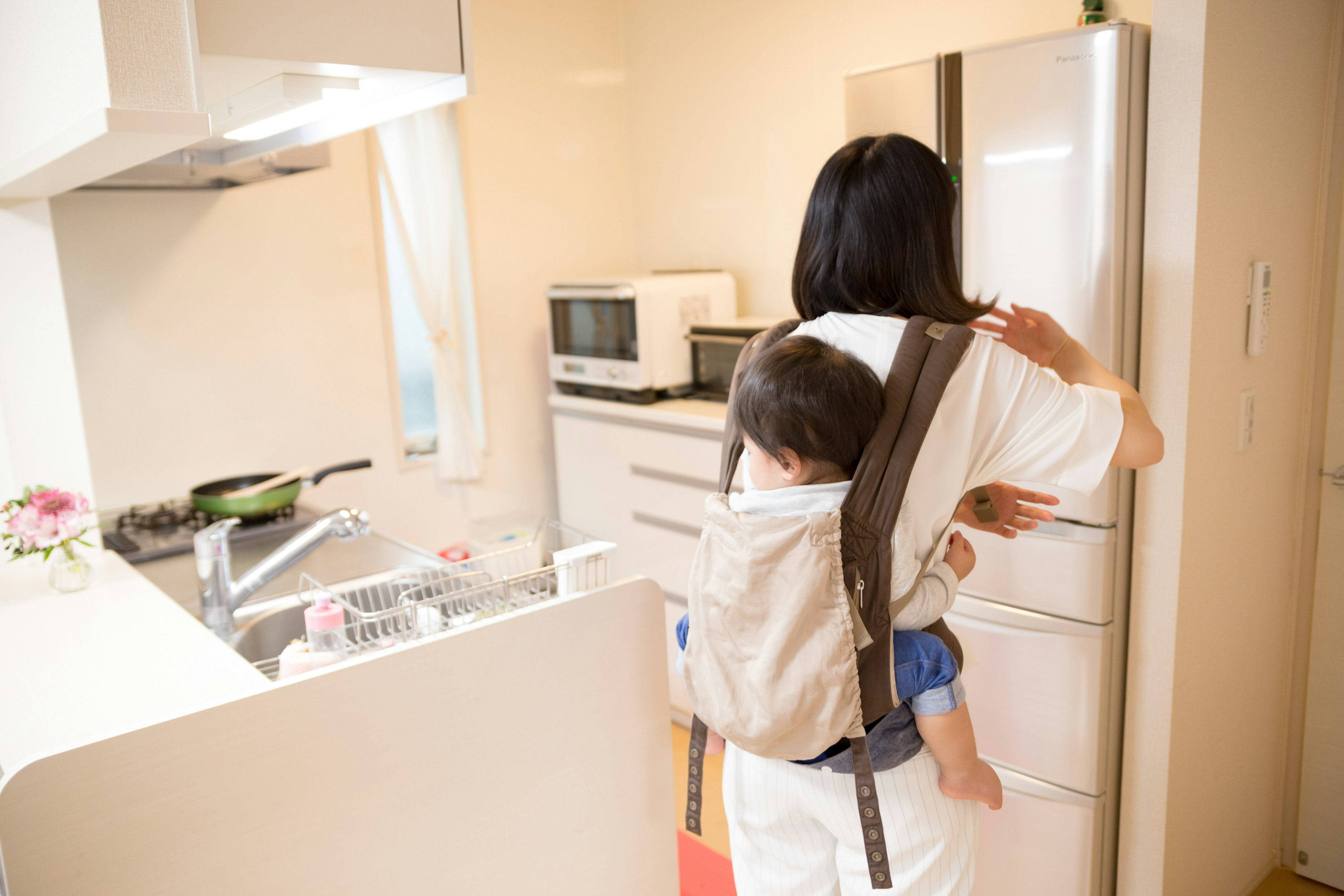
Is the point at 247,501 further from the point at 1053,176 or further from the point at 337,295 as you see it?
the point at 1053,176

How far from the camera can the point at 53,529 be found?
1.79m

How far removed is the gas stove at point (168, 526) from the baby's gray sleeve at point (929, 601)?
175 cm

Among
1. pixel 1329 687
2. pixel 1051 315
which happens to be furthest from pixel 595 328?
pixel 1329 687

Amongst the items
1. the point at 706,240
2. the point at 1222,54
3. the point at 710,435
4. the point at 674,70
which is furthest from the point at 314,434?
the point at 1222,54

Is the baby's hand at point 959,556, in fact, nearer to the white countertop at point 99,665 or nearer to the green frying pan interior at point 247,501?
the white countertop at point 99,665

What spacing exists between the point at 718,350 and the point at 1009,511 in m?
1.52

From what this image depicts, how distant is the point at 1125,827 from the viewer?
1.90 metres

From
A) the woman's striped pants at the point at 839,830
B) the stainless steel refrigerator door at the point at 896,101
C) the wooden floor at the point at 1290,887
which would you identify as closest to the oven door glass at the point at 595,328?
the stainless steel refrigerator door at the point at 896,101

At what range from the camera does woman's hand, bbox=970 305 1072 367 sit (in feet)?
4.58

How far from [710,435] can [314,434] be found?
1248 millimetres

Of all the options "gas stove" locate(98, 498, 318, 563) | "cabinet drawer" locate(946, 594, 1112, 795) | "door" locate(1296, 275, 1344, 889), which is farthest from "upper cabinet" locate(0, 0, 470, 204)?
"door" locate(1296, 275, 1344, 889)

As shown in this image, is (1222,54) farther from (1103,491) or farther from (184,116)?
(184,116)

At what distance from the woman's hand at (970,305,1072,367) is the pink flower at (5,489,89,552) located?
1724mm

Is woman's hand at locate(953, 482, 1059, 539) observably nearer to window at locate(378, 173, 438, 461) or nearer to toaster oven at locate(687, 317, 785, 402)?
toaster oven at locate(687, 317, 785, 402)
